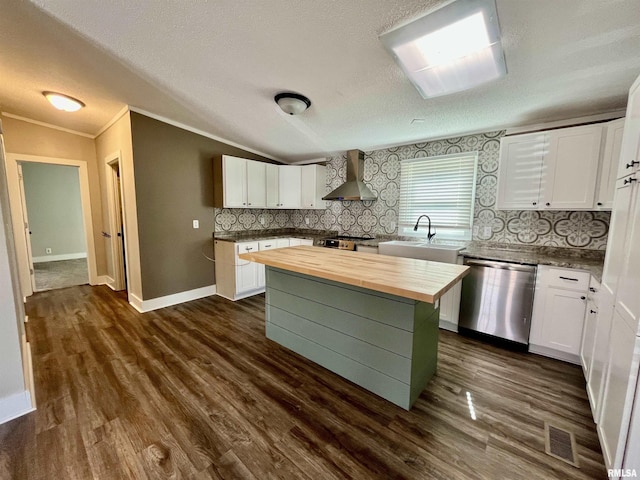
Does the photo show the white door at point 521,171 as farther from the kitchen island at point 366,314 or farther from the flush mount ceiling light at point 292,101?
the flush mount ceiling light at point 292,101

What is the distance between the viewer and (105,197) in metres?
4.17

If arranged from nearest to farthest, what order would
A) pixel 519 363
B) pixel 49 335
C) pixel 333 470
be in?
pixel 333 470 < pixel 519 363 < pixel 49 335

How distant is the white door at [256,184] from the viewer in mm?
4090

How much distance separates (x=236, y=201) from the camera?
3.92 m

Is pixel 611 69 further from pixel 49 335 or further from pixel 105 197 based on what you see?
pixel 105 197

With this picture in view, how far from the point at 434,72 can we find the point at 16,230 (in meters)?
5.62

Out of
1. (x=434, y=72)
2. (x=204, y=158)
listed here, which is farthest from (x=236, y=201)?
(x=434, y=72)

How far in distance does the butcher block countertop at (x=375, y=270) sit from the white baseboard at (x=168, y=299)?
203 cm

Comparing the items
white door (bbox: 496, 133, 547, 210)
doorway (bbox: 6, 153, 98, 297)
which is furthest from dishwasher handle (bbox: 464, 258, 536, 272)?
doorway (bbox: 6, 153, 98, 297)

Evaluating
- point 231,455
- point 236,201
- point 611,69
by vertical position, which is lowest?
point 231,455

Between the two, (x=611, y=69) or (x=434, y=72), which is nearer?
(x=611, y=69)

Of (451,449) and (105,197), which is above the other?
(105,197)

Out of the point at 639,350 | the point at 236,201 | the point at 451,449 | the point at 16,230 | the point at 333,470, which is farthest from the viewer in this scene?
the point at 236,201

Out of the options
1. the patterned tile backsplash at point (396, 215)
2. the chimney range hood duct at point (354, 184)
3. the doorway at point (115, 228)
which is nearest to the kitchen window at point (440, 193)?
the patterned tile backsplash at point (396, 215)
